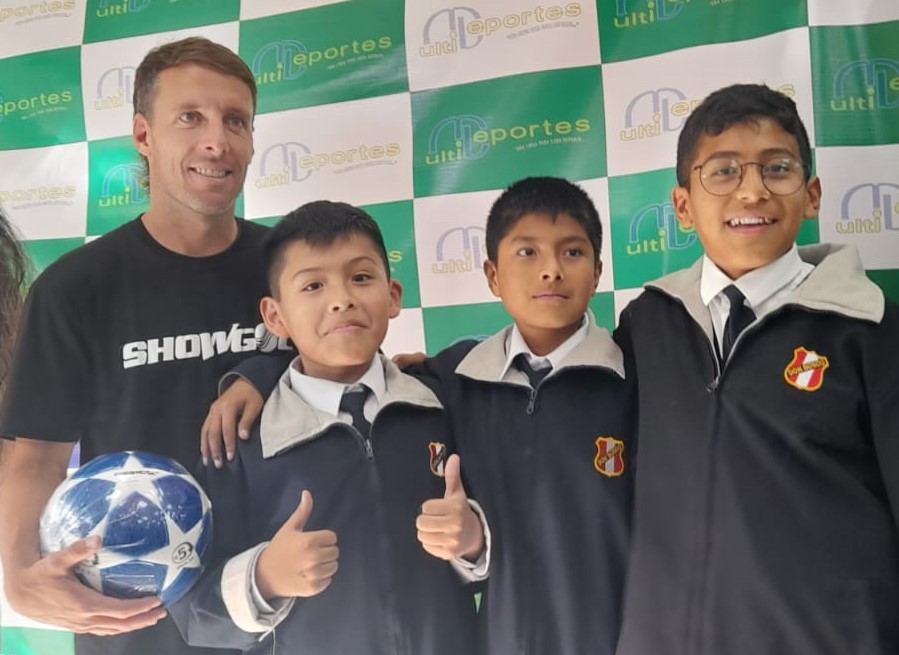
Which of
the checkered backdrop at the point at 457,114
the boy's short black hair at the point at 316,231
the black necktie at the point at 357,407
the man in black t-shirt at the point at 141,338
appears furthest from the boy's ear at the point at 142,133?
the black necktie at the point at 357,407

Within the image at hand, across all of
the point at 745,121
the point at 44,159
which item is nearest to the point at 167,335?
the point at 44,159

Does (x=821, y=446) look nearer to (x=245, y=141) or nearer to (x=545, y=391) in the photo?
(x=545, y=391)

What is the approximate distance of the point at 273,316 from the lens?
55.6 inches

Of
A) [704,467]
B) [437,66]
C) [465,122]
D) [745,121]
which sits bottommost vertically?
[704,467]

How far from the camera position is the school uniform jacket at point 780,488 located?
104 centimetres

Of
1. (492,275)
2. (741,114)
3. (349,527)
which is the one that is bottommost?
(349,527)

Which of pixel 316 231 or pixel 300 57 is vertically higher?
pixel 300 57

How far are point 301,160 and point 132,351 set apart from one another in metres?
0.54

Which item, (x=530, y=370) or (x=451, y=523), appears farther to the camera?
(x=530, y=370)

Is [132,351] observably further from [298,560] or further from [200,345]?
[298,560]

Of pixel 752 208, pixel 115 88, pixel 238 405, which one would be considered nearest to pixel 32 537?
pixel 238 405

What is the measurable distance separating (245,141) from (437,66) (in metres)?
0.44

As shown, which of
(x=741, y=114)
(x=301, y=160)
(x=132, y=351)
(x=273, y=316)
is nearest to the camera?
(x=741, y=114)

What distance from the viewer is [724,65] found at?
4.70ft
